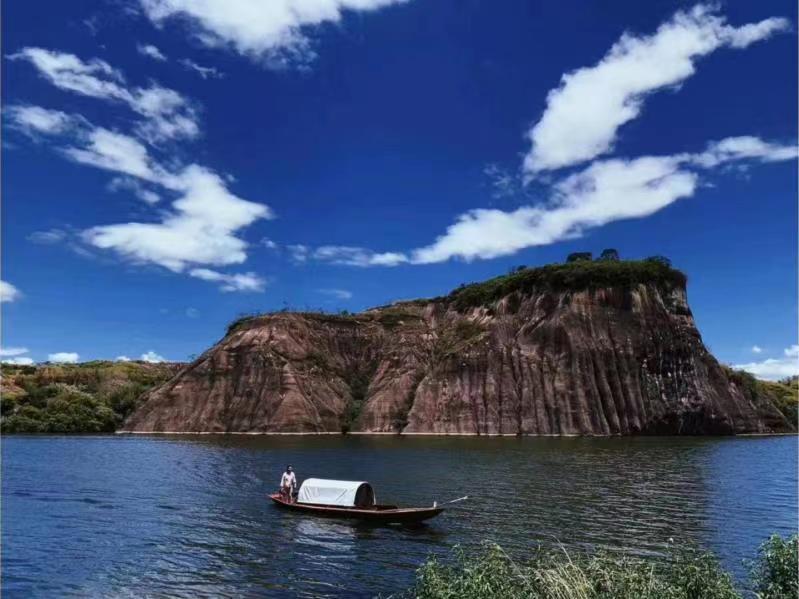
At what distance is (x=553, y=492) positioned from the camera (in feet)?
137

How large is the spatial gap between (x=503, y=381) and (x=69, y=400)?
269 feet

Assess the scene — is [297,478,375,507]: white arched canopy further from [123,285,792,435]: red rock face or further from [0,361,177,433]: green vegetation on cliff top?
[0,361,177,433]: green vegetation on cliff top

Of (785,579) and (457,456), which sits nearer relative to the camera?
(785,579)

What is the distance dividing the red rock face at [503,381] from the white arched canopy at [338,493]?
224 feet

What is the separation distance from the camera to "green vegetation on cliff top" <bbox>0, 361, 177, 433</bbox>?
380 ft

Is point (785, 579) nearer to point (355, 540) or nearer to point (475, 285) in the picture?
point (355, 540)

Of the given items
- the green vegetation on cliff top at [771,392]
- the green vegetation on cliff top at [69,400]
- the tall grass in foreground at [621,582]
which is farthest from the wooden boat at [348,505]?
the green vegetation on cliff top at [771,392]

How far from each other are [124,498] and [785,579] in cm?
3835

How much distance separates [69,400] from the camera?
398 ft

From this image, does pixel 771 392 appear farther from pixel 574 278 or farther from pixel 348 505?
pixel 348 505

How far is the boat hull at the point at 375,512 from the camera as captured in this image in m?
32.3

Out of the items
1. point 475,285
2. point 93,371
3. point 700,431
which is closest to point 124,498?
point 700,431

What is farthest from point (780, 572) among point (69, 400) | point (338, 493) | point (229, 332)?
point (69, 400)

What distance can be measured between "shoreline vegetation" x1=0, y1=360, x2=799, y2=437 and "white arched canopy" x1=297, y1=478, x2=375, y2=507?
6896 centimetres
